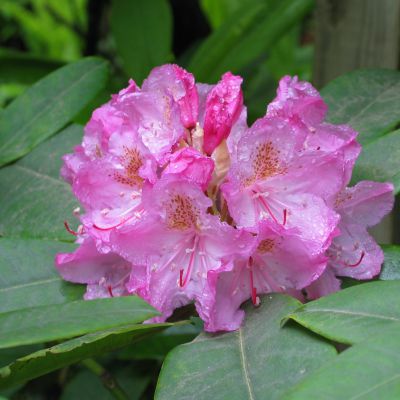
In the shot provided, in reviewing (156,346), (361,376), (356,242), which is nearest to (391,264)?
(356,242)

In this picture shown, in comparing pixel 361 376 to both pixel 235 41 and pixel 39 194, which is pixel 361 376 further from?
pixel 235 41

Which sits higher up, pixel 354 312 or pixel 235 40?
pixel 354 312

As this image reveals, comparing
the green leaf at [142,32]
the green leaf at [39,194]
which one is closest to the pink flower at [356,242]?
the green leaf at [39,194]

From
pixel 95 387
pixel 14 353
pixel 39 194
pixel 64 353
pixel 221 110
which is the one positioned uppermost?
pixel 221 110

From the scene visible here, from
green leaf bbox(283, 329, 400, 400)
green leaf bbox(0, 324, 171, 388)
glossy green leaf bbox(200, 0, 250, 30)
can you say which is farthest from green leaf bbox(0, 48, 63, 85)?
green leaf bbox(283, 329, 400, 400)

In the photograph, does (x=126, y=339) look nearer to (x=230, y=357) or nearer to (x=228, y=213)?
(x=230, y=357)

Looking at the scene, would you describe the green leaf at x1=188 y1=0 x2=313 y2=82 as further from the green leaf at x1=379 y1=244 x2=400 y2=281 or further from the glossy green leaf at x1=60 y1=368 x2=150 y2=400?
the green leaf at x1=379 y1=244 x2=400 y2=281

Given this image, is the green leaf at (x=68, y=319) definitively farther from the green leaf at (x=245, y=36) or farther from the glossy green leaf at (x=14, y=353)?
the green leaf at (x=245, y=36)
